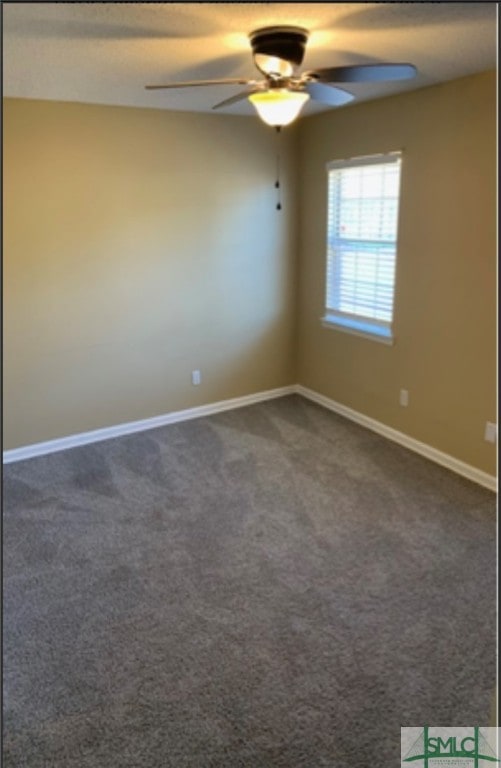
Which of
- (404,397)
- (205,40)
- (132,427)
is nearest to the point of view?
(205,40)

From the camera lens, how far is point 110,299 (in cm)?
423

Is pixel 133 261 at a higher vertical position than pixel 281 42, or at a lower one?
lower

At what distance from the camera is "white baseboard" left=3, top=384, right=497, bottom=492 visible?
3.79m

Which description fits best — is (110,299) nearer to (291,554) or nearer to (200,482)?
(200,482)

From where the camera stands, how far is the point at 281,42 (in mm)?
2203

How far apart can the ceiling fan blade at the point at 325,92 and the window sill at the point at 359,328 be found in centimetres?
200

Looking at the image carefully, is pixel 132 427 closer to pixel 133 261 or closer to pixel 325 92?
pixel 133 261

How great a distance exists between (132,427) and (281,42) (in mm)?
3090

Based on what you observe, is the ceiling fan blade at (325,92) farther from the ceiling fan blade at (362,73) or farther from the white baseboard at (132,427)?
the white baseboard at (132,427)

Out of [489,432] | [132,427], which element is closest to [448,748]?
[489,432]

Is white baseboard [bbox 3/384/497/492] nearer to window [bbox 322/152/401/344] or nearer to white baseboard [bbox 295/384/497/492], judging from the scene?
white baseboard [bbox 295/384/497/492]

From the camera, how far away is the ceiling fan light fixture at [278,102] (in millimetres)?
2191

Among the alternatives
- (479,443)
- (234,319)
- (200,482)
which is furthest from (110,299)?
(479,443)

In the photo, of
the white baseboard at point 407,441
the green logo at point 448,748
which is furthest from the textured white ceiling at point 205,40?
the green logo at point 448,748
